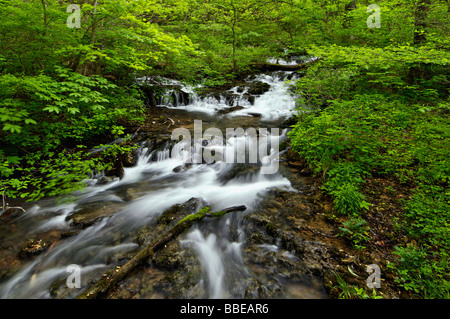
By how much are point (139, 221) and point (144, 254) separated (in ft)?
3.52

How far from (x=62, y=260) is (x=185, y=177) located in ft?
10.1

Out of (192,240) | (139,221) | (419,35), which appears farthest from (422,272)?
(419,35)

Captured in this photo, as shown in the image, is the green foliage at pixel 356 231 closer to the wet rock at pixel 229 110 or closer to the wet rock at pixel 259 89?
the wet rock at pixel 229 110

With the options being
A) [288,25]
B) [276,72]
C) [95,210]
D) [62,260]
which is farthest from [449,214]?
[288,25]

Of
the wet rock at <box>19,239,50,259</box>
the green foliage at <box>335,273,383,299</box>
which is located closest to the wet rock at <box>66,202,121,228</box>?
the wet rock at <box>19,239,50,259</box>

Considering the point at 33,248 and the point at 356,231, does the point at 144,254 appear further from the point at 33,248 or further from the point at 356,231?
the point at 356,231

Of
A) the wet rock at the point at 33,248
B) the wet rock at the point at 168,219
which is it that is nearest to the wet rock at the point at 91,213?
the wet rock at the point at 33,248

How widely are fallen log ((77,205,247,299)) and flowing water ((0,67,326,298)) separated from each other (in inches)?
5.7

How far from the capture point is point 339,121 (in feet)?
14.8

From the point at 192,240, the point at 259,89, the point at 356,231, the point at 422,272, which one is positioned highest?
the point at 259,89

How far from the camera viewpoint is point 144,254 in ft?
9.17
